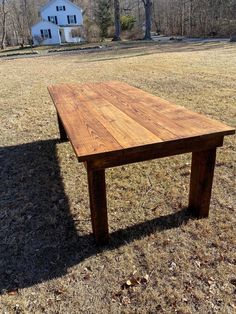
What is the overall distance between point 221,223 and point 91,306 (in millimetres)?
1124

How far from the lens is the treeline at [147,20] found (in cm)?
2594

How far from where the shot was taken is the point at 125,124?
205 cm

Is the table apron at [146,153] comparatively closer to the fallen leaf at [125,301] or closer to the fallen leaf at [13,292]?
the fallen leaf at [125,301]

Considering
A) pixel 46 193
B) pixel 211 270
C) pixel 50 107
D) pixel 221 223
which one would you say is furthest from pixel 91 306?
pixel 50 107

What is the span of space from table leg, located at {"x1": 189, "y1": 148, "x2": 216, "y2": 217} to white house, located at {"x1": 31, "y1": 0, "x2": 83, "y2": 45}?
34810mm

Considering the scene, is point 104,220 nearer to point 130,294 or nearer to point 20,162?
point 130,294

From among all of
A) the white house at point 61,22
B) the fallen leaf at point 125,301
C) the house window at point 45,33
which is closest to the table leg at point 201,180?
the fallen leaf at point 125,301

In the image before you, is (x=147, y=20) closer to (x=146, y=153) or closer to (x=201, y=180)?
(x=201, y=180)

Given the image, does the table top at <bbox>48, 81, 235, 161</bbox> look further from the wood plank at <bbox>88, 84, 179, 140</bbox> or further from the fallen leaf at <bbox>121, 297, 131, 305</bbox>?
the fallen leaf at <bbox>121, 297, 131, 305</bbox>

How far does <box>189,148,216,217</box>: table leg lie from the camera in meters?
1.99

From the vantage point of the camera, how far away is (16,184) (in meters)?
2.90

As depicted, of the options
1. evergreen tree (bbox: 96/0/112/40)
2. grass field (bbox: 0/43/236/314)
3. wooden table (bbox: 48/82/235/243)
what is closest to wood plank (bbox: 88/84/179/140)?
wooden table (bbox: 48/82/235/243)

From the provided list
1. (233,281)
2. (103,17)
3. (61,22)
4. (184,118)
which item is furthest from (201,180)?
(61,22)

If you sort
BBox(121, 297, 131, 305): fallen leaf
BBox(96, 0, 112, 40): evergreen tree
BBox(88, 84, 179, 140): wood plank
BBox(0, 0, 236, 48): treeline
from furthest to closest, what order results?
BBox(96, 0, 112, 40): evergreen tree, BBox(0, 0, 236, 48): treeline, BBox(88, 84, 179, 140): wood plank, BBox(121, 297, 131, 305): fallen leaf
